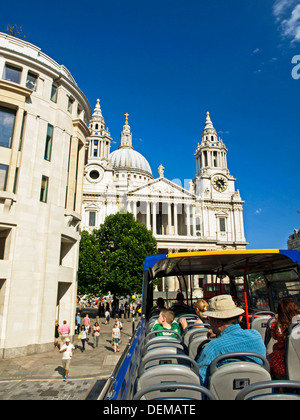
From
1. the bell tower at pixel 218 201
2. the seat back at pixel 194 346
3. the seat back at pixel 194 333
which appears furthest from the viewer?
the bell tower at pixel 218 201

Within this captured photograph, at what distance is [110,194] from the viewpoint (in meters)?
56.3

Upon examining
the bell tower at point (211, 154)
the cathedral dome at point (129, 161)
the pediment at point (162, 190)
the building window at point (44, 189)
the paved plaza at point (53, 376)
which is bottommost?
the paved plaza at point (53, 376)

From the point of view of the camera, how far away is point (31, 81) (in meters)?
18.1

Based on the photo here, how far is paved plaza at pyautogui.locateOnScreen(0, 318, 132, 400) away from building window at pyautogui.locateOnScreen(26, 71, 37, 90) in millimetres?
15609

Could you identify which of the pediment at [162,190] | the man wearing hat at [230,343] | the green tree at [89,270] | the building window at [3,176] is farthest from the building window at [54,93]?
the pediment at [162,190]

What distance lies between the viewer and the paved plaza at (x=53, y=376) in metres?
9.60

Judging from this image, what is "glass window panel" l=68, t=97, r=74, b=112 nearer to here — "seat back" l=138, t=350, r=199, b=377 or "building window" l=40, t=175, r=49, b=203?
"building window" l=40, t=175, r=49, b=203

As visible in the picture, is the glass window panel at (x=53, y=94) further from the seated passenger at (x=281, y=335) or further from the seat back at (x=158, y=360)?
the seated passenger at (x=281, y=335)

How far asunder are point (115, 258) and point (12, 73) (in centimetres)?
2144

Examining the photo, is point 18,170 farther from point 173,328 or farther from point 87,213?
point 87,213

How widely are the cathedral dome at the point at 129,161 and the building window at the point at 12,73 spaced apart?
2522 inches

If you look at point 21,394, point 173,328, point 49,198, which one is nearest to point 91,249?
point 49,198

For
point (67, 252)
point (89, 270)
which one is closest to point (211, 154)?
point (89, 270)

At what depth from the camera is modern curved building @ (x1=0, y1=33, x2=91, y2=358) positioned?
49.5 feet
